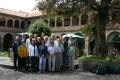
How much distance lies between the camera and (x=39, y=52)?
13625 millimetres

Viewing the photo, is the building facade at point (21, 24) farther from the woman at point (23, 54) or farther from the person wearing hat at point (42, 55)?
the person wearing hat at point (42, 55)

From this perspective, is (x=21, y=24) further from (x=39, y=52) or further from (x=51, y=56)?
(x=39, y=52)

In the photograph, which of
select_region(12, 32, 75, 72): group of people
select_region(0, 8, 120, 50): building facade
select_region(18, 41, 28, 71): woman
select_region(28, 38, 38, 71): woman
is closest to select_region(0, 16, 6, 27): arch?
select_region(0, 8, 120, 50): building facade

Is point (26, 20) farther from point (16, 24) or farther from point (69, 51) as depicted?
point (69, 51)

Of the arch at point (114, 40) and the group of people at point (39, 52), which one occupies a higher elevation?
the arch at point (114, 40)

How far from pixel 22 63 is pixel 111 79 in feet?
14.7

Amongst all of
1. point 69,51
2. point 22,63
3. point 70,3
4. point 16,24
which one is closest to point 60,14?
point 70,3

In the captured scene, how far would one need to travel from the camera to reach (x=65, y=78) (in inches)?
456

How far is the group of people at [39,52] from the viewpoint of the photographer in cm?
1362

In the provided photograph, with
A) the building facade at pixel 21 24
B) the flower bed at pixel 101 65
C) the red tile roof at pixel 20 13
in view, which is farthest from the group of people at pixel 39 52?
the red tile roof at pixel 20 13

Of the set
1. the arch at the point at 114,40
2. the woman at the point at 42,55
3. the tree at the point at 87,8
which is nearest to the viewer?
the woman at the point at 42,55

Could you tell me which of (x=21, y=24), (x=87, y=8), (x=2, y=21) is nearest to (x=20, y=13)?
(x=21, y=24)

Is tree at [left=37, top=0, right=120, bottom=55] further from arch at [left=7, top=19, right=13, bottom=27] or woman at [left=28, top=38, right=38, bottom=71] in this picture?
arch at [left=7, top=19, right=13, bottom=27]

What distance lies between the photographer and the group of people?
536 inches
